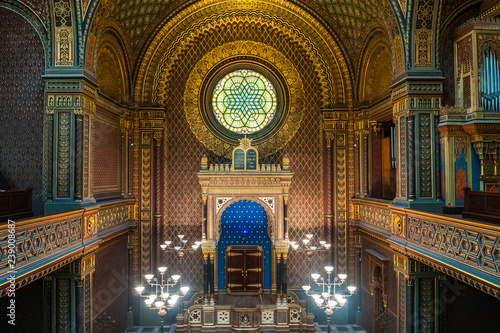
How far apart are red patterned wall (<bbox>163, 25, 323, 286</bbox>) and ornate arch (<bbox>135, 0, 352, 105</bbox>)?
292mm

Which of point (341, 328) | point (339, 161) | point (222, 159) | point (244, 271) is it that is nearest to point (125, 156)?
point (222, 159)

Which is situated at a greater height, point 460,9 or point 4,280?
point 460,9

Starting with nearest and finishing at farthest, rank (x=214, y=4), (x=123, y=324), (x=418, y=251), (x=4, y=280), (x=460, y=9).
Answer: (x=4, y=280) < (x=418, y=251) < (x=460, y=9) < (x=123, y=324) < (x=214, y=4)

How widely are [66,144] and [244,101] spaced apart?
644 cm

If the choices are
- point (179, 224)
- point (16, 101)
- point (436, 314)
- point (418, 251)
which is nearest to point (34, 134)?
point (16, 101)

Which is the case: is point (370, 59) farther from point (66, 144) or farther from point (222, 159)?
point (66, 144)

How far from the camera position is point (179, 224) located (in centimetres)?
1194

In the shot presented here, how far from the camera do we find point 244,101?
12445 millimetres

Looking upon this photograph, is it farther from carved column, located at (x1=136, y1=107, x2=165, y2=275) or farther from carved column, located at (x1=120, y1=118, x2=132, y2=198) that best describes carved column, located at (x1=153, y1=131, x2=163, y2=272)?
carved column, located at (x1=120, y1=118, x2=132, y2=198)

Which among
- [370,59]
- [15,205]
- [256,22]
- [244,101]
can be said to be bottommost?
[15,205]

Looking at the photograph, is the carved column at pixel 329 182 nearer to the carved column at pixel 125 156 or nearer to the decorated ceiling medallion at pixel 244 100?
the decorated ceiling medallion at pixel 244 100

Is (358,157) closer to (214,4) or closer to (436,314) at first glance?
(436,314)

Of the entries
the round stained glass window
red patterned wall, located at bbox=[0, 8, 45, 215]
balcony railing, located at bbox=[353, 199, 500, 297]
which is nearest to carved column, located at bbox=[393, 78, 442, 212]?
balcony railing, located at bbox=[353, 199, 500, 297]

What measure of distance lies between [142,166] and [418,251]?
8.93 m
